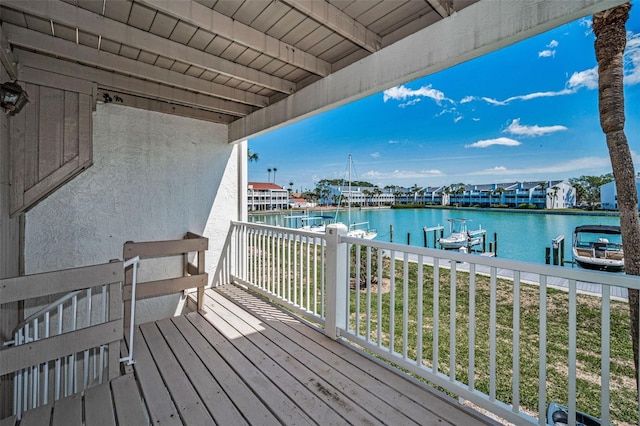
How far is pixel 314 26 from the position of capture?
7.70 ft

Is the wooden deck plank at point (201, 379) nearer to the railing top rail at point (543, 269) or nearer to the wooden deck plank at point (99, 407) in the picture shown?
the wooden deck plank at point (99, 407)

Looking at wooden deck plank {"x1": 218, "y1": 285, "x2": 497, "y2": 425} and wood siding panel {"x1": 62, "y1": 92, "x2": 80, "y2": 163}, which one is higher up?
A: wood siding panel {"x1": 62, "y1": 92, "x2": 80, "y2": 163}

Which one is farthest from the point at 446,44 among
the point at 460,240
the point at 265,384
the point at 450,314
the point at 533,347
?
the point at 460,240

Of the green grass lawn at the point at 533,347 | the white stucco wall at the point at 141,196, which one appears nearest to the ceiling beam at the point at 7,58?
the white stucco wall at the point at 141,196

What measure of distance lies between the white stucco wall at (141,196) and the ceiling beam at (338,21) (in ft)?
9.94

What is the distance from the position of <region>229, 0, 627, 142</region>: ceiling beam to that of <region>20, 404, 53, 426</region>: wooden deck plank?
3191 mm

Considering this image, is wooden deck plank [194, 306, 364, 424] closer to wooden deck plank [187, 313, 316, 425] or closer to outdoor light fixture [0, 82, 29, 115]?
wooden deck plank [187, 313, 316, 425]

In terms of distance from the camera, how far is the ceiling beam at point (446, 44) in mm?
1621

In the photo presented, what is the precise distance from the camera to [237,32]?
2299mm

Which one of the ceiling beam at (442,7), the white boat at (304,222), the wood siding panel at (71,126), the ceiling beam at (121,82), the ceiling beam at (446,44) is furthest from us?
the white boat at (304,222)

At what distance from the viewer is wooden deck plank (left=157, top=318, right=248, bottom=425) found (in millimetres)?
1780

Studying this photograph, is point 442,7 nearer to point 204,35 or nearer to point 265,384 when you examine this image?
point 204,35

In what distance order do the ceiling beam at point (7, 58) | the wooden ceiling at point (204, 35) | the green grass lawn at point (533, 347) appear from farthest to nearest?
the green grass lawn at point (533, 347), the ceiling beam at point (7, 58), the wooden ceiling at point (204, 35)

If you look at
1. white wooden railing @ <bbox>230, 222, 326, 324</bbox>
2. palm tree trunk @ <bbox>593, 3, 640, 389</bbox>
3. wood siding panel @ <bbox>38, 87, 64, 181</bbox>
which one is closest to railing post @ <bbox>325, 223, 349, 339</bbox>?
white wooden railing @ <bbox>230, 222, 326, 324</bbox>
